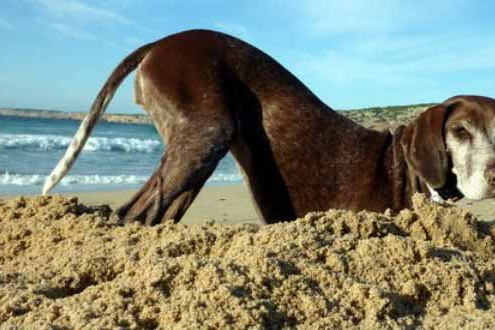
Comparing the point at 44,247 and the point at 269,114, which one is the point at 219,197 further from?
the point at 44,247

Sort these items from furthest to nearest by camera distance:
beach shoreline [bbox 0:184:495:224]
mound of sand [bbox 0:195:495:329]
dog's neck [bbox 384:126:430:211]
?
1. beach shoreline [bbox 0:184:495:224]
2. dog's neck [bbox 384:126:430:211]
3. mound of sand [bbox 0:195:495:329]

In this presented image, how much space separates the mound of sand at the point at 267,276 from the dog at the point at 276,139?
0.97 metres

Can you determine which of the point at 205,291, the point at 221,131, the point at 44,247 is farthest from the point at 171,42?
the point at 205,291

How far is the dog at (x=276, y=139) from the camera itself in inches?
156

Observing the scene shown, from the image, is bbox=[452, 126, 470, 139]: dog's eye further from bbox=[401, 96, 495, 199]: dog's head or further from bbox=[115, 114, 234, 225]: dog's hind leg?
bbox=[115, 114, 234, 225]: dog's hind leg

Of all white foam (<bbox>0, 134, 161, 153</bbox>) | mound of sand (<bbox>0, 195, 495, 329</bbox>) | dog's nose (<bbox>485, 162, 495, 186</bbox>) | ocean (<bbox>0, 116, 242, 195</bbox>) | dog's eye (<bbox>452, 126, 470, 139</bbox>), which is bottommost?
white foam (<bbox>0, 134, 161, 153</bbox>)

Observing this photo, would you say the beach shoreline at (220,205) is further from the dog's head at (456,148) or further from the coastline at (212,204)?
the dog's head at (456,148)

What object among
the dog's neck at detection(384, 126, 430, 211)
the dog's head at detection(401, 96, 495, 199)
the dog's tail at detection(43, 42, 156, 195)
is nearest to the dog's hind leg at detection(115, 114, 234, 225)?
the dog's tail at detection(43, 42, 156, 195)

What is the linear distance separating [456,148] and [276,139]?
1184mm

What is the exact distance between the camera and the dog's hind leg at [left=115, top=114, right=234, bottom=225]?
3.83 meters

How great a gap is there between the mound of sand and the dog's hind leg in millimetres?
693

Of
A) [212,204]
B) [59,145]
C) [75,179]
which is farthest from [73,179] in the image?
[59,145]

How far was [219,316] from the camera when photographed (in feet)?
6.12

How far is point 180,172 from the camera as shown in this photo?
387cm
